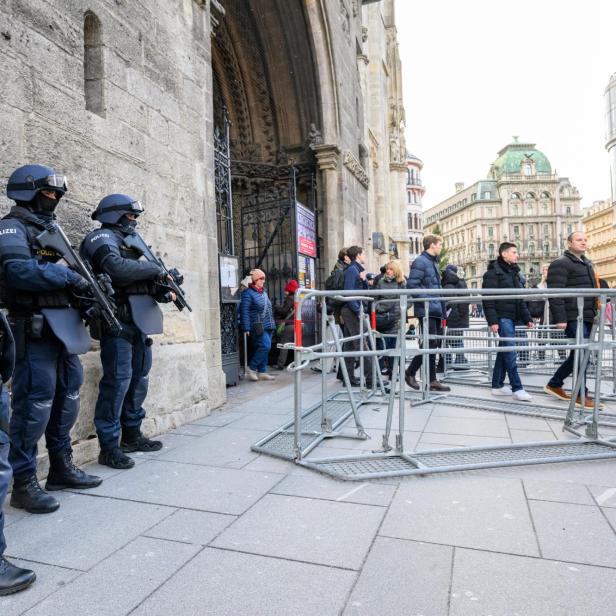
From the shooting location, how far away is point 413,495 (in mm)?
3195

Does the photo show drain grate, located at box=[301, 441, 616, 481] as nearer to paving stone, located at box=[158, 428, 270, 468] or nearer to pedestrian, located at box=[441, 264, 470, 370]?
paving stone, located at box=[158, 428, 270, 468]

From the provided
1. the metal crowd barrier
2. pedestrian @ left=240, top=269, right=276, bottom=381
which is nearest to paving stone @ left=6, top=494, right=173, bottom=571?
the metal crowd barrier

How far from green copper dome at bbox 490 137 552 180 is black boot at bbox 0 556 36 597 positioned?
10882 centimetres

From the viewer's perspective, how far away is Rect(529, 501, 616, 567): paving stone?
2381mm

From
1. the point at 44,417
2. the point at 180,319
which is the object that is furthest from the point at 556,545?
the point at 180,319

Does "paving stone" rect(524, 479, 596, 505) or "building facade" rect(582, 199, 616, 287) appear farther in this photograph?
"building facade" rect(582, 199, 616, 287)

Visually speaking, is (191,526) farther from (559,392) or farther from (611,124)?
(611,124)

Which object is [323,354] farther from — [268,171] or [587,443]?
[268,171]

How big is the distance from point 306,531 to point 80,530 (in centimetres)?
115

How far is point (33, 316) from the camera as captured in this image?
9.76ft

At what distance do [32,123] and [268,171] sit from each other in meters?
8.28

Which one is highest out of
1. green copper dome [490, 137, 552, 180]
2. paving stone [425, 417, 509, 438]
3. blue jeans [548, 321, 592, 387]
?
green copper dome [490, 137, 552, 180]

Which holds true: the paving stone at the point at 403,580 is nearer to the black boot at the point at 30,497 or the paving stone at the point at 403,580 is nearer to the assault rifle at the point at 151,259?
the black boot at the point at 30,497

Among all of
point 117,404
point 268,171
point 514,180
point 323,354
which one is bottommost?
point 117,404
